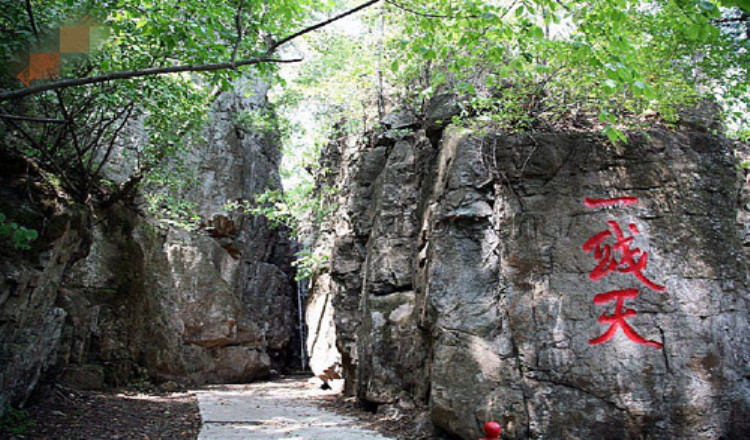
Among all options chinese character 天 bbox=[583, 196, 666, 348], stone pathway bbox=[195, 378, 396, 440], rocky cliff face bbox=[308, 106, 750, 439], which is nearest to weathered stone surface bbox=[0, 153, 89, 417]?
stone pathway bbox=[195, 378, 396, 440]

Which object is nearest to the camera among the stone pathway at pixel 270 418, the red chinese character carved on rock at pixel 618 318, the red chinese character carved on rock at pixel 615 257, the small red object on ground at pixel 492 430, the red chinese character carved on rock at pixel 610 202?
the small red object on ground at pixel 492 430

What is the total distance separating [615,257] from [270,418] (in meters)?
4.95

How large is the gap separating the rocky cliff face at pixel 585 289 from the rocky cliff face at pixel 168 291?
10.5 ft

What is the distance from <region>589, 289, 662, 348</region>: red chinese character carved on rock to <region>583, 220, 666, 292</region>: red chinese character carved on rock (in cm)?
20

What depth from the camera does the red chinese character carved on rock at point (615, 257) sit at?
5250 mm

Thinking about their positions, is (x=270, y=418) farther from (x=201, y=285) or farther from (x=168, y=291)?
(x=201, y=285)

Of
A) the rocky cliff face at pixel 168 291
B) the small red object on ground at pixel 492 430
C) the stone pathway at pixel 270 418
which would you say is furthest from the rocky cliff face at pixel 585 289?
the rocky cliff face at pixel 168 291

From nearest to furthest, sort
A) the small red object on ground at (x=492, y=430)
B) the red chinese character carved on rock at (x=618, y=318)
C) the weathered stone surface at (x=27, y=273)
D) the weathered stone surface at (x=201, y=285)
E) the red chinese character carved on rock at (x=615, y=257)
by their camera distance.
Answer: the small red object on ground at (x=492, y=430)
the weathered stone surface at (x=27, y=273)
the red chinese character carved on rock at (x=618, y=318)
the red chinese character carved on rock at (x=615, y=257)
the weathered stone surface at (x=201, y=285)

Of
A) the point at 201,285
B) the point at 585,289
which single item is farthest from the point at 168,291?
the point at 585,289

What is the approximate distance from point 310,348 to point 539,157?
7.77 m

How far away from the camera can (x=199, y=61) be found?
456 cm

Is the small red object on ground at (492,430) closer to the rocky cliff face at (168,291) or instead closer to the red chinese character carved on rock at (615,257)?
the red chinese character carved on rock at (615,257)

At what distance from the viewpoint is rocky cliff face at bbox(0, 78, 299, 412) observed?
18.2 ft

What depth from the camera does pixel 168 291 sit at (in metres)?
11.4
